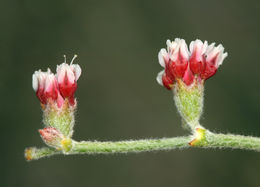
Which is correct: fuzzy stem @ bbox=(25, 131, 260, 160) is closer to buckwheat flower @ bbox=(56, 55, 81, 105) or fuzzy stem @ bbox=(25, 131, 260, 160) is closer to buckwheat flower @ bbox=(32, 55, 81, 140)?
buckwheat flower @ bbox=(32, 55, 81, 140)

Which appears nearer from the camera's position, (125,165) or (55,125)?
(55,125)

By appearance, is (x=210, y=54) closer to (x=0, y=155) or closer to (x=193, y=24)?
(x=0, y=155)

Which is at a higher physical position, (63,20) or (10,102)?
(63,20)

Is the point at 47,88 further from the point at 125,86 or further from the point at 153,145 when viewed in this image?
the point at 125,86

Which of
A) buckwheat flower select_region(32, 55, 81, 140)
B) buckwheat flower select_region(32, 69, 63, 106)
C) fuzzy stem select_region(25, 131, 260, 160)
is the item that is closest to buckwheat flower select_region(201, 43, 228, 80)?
fuzzy stem select_region(25, 131, 260, 160)

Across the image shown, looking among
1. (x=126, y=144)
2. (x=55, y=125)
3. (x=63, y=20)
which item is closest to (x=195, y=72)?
(x=126, y=144)

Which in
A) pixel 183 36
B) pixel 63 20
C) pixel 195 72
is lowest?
pixel 195 72
